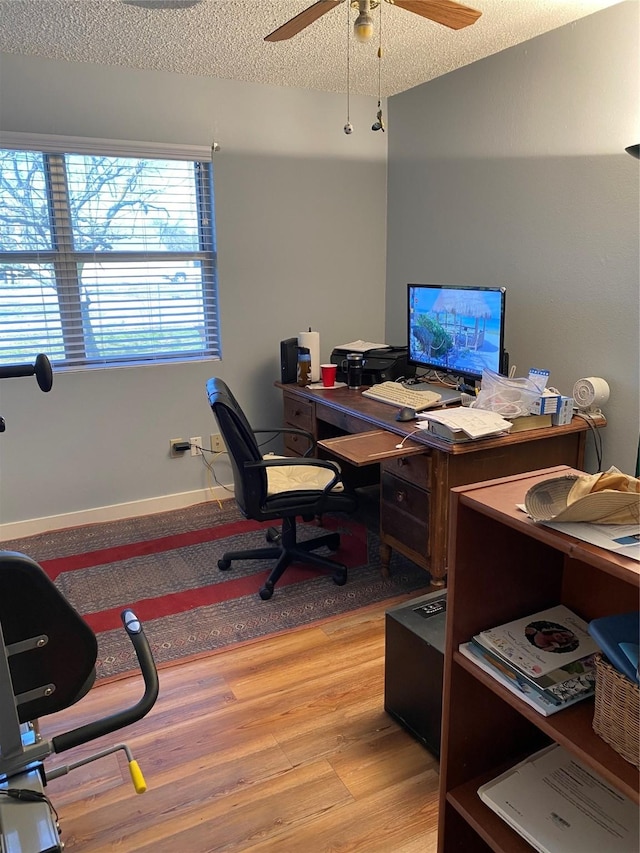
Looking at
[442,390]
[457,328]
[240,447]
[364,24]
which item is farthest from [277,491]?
[364,24]

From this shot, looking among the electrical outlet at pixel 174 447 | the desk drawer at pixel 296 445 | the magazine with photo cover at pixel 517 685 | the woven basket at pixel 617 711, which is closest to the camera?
the woven basket at pixel 617 711

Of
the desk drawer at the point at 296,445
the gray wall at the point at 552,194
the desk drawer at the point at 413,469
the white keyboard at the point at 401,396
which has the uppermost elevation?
the gray wall at the point at 552,194

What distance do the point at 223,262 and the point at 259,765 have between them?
101 inches

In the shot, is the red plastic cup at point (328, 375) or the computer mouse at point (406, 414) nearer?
the computer mouse at point (406, 414)

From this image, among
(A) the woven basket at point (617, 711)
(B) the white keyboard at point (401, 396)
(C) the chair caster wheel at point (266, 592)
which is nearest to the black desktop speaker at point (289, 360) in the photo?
(B) the white keyboard at point (401, 396)

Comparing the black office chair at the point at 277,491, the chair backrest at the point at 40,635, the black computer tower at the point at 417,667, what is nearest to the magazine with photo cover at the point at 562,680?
the black computer tower at the point at 417,667

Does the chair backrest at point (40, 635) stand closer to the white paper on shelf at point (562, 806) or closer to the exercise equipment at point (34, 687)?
the exercise equipment at point (34, 687)

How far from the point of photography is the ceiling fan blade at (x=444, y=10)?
188 centimetres

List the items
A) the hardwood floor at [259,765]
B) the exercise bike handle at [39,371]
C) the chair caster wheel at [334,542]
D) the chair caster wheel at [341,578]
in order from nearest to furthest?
the exercise bike handle at [39,371]
the hardwood floor at [259,765]
the chair caster wheel at [341,578]
the chair caster wheel at [334,542]

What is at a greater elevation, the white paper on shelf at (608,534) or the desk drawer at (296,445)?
the white paper on shelf at (608,534)

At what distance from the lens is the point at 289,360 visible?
3.48 metres

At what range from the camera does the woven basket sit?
38.1 inches

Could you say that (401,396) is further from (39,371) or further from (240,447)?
(39,371)

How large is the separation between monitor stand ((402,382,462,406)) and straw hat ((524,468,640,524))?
174 centimetres
